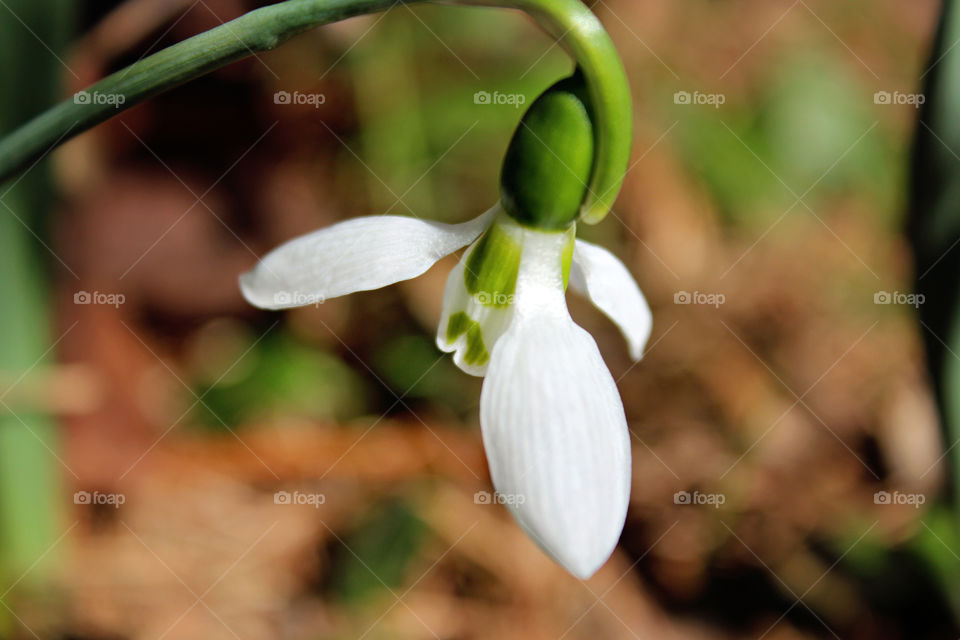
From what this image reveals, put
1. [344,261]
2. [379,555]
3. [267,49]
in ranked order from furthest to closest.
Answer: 1. [379,555]
2. [344,261]
3. [267,49]

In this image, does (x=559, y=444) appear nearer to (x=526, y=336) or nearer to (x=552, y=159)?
(x=526, y=336)

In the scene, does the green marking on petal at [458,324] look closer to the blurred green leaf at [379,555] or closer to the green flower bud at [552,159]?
the green flower bud at [552,159]

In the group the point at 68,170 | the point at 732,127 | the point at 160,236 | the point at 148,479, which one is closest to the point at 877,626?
the point at 732,127

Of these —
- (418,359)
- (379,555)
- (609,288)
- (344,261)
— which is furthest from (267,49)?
(418,359)

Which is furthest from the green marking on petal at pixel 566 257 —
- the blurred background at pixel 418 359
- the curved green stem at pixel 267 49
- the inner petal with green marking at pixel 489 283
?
the blurred background at pixel 418 359

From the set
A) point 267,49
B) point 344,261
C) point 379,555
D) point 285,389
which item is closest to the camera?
point 267,49
